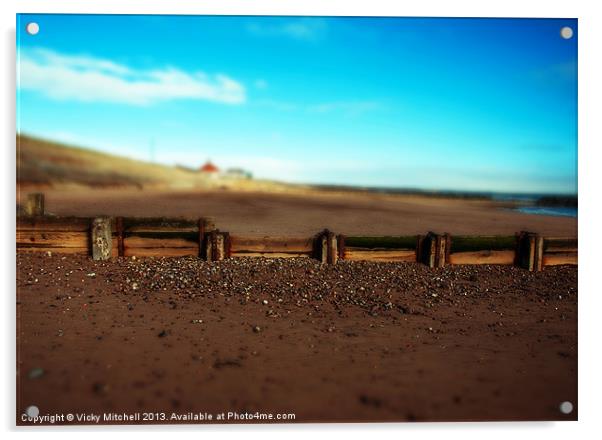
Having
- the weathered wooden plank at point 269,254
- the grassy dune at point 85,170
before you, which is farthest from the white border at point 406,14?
the weathered wooden plank at point 269,254

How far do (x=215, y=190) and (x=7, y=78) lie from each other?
2.34 m

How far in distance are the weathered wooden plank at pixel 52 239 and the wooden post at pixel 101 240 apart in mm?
148

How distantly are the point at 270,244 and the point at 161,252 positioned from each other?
4.80ft

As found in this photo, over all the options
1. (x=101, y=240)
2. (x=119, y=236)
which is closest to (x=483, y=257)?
(x=119, y=236)

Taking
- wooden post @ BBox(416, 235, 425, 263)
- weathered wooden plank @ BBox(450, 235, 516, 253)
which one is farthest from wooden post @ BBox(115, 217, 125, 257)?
weathered wooden plank @ BBox(450, 235, 516, 253)

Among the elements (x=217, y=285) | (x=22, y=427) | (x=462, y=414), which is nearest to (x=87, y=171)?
(x=217, y=285)

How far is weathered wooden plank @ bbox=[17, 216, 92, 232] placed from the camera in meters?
3.94

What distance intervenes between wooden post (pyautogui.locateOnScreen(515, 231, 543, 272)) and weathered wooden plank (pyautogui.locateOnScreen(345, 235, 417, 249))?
1.38m

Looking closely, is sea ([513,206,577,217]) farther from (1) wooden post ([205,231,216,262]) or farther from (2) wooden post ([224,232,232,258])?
(1) wooden post ([205,231,216,262])

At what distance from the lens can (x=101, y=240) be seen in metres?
4.84

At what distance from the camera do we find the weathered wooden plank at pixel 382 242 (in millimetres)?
5273

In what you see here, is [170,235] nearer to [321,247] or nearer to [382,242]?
[321,247]

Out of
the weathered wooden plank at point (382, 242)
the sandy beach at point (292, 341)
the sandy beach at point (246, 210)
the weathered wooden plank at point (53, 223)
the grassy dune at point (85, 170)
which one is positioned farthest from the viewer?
the weathered wooden plank at point (382, 242)

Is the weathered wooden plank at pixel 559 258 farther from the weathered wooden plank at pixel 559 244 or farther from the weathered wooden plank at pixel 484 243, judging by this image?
the weathered wooden plank at pixel 484 243
